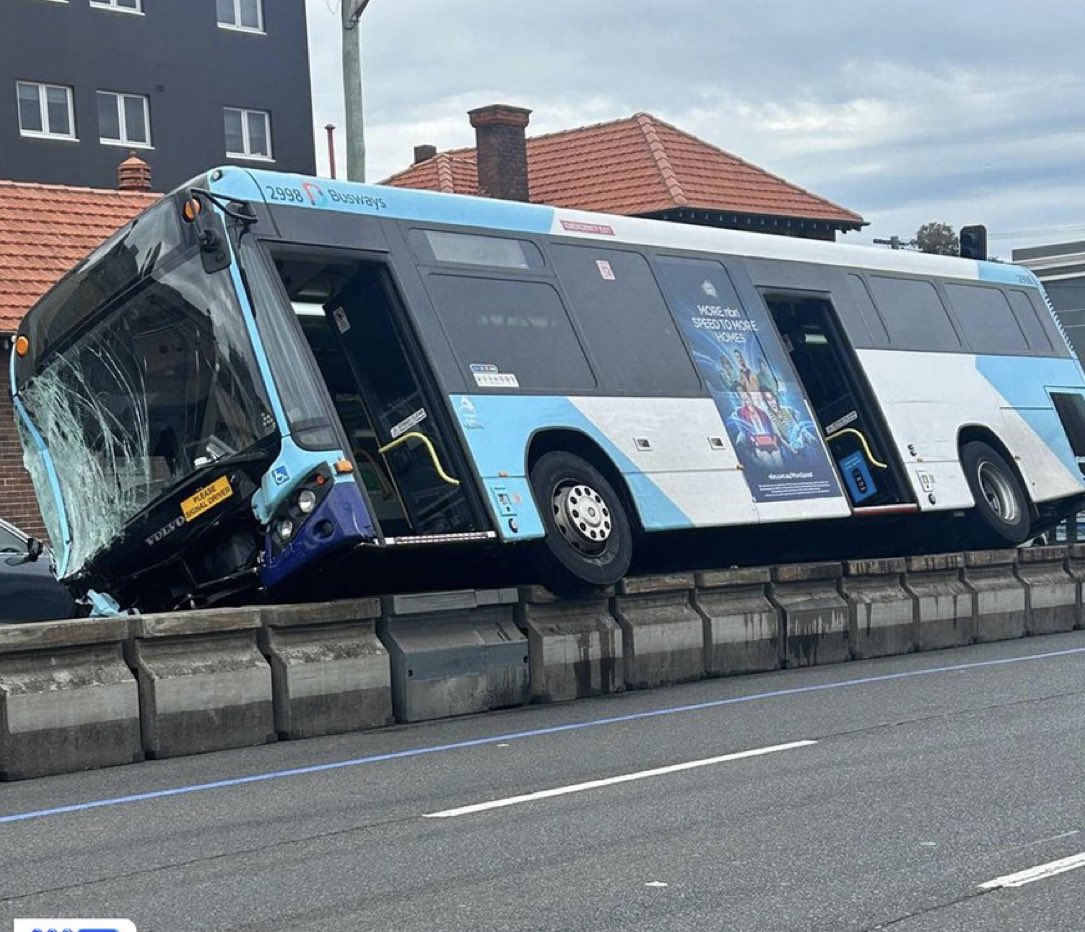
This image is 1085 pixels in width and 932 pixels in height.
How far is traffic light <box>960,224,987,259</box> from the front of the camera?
834 inches

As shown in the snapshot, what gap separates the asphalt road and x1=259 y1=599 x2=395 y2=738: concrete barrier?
243 mm

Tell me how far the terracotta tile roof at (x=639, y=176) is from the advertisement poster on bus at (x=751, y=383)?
23.9 metres

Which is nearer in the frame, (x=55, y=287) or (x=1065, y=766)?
(x=1065, y=766)

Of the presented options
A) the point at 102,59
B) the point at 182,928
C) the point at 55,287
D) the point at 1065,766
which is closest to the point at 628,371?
the point at 55,287

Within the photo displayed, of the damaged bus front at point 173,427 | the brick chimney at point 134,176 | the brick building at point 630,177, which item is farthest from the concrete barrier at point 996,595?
the brick building at point 630,177

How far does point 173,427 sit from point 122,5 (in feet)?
114

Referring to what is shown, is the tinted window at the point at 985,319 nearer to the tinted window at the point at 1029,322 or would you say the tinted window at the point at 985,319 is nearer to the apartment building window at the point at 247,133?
the tinted window at the point at 1029,322

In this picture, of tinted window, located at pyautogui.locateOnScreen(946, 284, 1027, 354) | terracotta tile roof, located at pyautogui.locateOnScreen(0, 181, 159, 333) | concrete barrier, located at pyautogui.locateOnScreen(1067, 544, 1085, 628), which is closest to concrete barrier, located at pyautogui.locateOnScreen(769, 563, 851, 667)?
tinted window, located at pyautogui.locateOnScreen(946, 284, 1027, 354)

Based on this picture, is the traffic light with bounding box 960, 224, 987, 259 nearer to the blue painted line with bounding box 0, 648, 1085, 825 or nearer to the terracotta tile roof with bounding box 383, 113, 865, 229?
the blue painted line with bounding box 0, 648, 1085, 825

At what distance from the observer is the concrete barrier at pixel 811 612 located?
51.3 ft

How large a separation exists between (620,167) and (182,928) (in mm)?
37470

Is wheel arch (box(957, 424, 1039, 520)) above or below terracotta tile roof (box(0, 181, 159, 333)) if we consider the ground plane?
below

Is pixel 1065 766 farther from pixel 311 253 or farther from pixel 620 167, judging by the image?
pixel 620 167

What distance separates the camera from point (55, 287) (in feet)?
43.5
